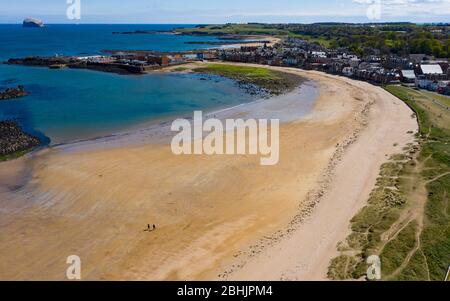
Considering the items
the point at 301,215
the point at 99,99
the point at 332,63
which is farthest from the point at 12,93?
the point at 332,63

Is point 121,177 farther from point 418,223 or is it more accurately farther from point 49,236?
point 418,223

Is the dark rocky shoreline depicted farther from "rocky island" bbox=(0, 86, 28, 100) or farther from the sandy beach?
the sandy beach

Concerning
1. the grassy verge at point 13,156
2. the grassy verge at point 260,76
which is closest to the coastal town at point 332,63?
the grassy verge at point 260,76

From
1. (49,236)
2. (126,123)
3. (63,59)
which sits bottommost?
(49,236)

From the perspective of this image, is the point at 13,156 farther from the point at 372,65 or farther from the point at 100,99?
the point at 372,65

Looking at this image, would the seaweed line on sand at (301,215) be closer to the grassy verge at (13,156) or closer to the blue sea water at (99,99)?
the blue sea water at (99,99)

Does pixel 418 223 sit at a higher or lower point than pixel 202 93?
lower

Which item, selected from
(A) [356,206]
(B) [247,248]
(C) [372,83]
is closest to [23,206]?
(B) [247,248]
